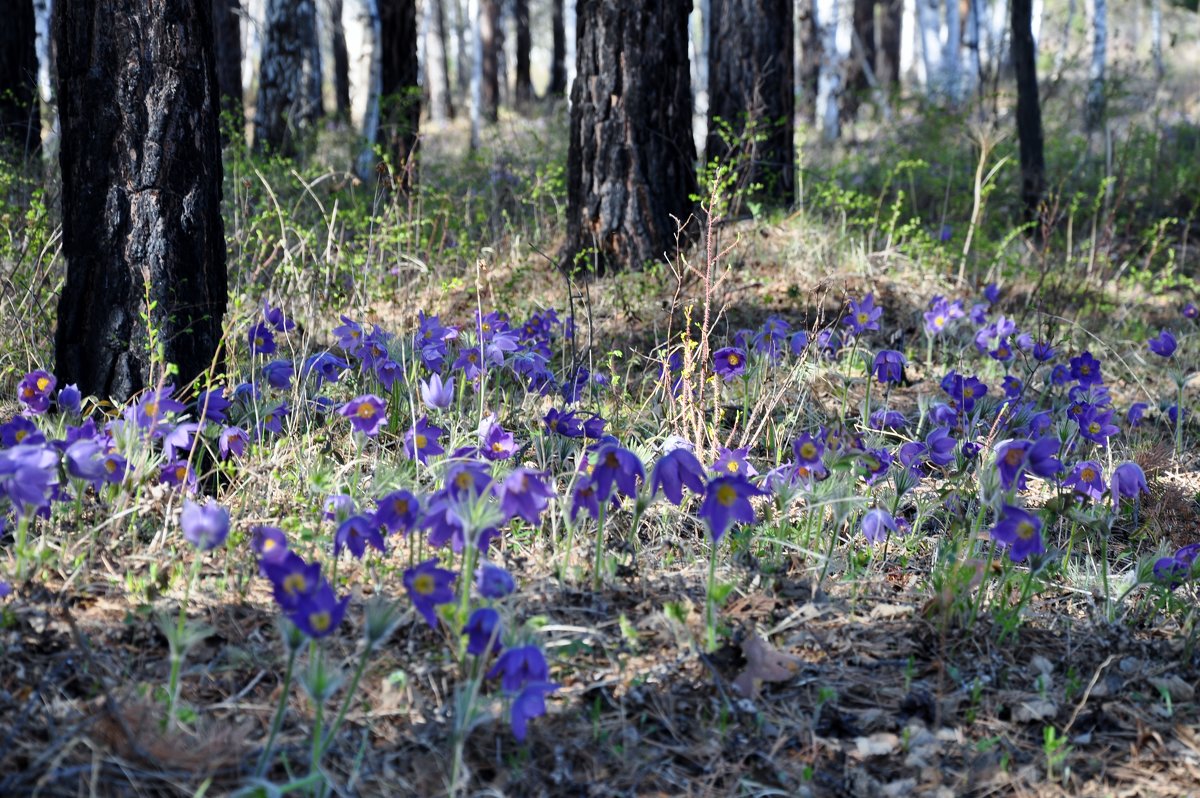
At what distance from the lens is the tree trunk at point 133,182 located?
3.03 m

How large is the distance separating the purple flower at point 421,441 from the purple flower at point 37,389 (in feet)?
2.95

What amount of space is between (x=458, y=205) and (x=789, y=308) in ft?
8.40

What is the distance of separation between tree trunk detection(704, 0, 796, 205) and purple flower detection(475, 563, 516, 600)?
538 cm

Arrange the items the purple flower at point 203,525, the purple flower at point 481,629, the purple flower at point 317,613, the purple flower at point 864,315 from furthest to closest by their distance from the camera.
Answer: the purple flower at point 864,315
the purple flower at point 203,525
the purple flower at point 481,629
the purple flower at point 317,613

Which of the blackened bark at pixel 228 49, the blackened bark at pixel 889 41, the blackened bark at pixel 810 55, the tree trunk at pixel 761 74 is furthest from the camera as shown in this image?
the blackened bark at pixel 889 41

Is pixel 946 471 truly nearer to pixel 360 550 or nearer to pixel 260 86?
pixel 360 550

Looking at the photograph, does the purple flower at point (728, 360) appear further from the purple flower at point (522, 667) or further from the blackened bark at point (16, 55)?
the blackened bark at point (16, 55)

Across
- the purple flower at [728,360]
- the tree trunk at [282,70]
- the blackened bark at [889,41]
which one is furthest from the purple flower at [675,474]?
the blackened bark at [889,41]

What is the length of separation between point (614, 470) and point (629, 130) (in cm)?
368

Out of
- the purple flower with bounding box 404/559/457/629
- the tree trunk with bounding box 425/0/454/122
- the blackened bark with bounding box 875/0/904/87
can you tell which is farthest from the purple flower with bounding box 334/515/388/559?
the blackened bark with bounding box 875/0/904/87

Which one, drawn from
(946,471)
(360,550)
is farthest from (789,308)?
(360,550)

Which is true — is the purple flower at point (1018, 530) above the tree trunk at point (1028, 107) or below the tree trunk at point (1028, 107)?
below

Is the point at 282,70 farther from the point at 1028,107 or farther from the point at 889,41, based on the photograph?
the point at 889,41

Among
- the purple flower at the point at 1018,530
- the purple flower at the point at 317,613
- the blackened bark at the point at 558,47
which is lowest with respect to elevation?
the purple flower at the point at 1018,530
